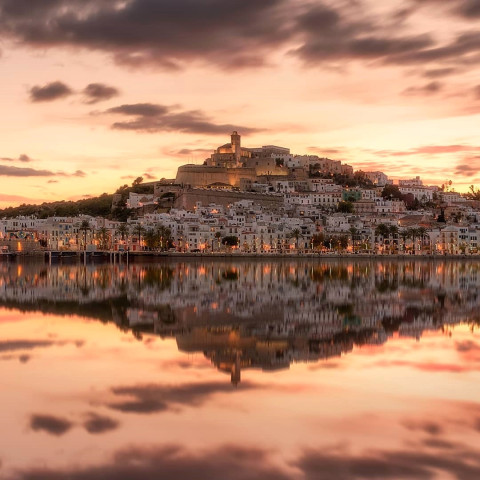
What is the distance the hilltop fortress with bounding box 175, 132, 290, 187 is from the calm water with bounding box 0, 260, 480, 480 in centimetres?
7203

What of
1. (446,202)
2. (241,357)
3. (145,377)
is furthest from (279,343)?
(446,202)

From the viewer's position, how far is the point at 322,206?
93.2m

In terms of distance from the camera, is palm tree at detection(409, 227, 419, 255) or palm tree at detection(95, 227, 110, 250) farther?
palm tree at detection(409, 227, 419, 255)

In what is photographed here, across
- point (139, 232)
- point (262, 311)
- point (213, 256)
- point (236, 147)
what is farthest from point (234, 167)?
point (262, 311)

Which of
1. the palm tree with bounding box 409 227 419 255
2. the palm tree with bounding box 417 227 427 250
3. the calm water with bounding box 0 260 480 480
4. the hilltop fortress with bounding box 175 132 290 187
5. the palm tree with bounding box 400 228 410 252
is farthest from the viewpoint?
the hilltop fortress with bounding box 175 132 290 187

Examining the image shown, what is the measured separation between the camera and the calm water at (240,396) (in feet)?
20.3

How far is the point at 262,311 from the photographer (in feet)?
59.1

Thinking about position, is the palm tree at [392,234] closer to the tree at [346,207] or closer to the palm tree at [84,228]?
the tree at [346,207]

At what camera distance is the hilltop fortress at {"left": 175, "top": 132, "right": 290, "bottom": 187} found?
88875 mm

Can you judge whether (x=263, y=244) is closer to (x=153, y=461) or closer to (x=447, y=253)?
(x=447, y=253)

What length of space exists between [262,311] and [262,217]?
61.6 metres

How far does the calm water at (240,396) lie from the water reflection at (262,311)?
89mm

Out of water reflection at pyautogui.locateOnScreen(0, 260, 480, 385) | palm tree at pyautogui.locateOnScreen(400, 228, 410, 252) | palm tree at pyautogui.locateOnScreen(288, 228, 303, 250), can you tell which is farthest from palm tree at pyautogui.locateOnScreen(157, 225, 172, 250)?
water reflection at pyautogui.locateOnScreen(0, 260, 480, 385)

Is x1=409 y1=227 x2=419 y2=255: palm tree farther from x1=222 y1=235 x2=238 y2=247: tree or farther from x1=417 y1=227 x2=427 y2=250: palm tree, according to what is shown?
x1=222 y1=235 x2=238 y2=247: tree
